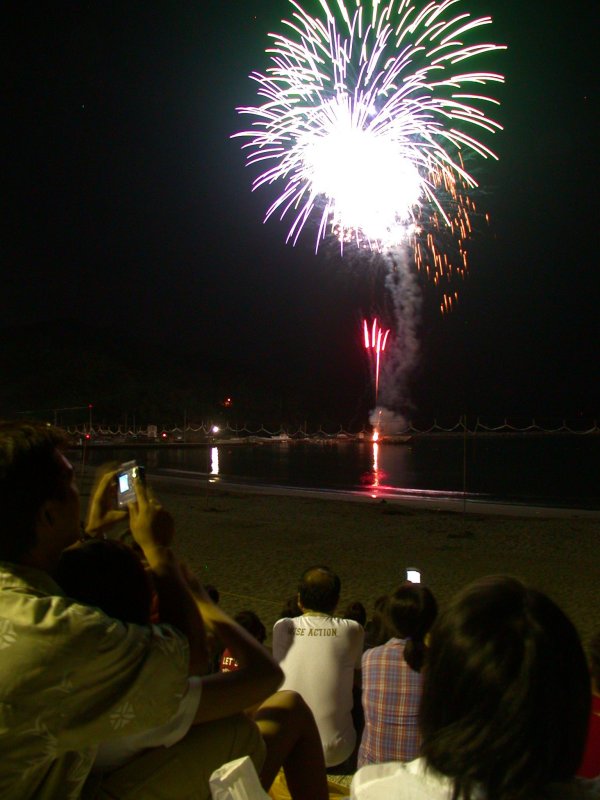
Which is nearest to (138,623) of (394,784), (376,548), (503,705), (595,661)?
(394,784)

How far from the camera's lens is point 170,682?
1434mm

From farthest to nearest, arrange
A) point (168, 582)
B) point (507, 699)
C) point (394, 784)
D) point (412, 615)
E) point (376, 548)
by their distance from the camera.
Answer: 1. point (376, 548)
2. point (412, 615)
3. point (168, 582)
4. point (394, 784)
5. point (507, 699)

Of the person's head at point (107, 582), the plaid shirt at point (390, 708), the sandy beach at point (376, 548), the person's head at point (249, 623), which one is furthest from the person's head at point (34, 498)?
the sandy beach at point (376, 548)

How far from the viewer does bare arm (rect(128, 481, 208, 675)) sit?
1844 mm

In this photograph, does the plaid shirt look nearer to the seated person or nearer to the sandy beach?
the seated person

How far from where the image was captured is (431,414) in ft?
627

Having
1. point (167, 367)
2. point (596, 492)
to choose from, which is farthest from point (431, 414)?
point (596, 492)

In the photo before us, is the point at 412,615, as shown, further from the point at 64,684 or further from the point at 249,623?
the point at 64,684

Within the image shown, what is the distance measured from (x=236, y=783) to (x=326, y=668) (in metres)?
1.88

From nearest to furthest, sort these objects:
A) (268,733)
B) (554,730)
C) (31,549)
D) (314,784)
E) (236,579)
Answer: (554,730) → (31,549) → (268,733) → (314,784) → (236,579)

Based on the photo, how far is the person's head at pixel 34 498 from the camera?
4.92 ft

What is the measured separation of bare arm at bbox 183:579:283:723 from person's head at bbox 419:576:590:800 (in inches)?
20.2

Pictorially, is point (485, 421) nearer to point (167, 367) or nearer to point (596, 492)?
point (167, 367)

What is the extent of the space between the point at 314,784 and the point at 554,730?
134 centimetres
